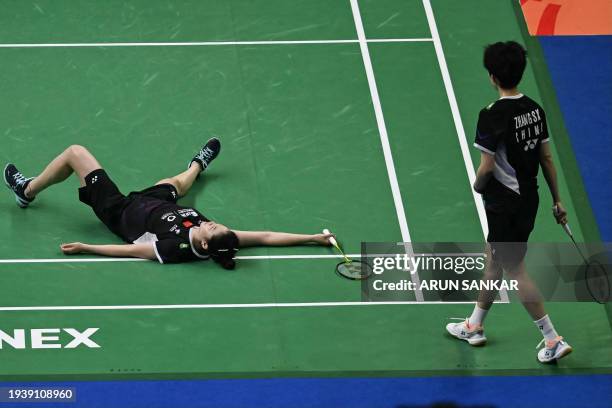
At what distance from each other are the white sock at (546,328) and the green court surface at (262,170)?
29 cm

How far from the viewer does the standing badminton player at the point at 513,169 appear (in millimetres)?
8531

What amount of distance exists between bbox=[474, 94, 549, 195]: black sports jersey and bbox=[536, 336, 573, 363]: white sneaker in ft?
4.16

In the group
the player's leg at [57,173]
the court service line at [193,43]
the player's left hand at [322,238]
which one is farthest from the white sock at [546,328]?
the court service line at [193,43]

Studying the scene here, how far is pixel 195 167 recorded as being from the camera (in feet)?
37.0

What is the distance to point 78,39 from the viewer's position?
13195 millimetres

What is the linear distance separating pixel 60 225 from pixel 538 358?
4370 millimetres

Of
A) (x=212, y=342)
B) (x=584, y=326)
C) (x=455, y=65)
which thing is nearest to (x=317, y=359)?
(x=212, y=342)

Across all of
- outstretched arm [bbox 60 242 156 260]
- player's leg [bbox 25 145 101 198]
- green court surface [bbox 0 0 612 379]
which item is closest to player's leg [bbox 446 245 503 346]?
green court surface [bbox 0 0 612 379]

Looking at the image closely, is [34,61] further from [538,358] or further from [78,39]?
[538,358]

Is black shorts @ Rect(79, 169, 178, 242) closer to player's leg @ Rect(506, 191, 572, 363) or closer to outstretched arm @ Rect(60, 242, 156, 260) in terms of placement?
outstretched arm @ Rect(60, 242, 156, 260)

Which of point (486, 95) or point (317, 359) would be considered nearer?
point (317, 359)

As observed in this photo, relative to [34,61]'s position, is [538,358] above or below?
below

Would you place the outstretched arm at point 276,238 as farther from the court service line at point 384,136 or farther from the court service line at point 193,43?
the court service line at point 193,43

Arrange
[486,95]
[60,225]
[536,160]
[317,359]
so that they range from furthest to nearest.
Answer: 1. [486,95]
2. [60,225]
3. [317,359]
4. [536,160]
